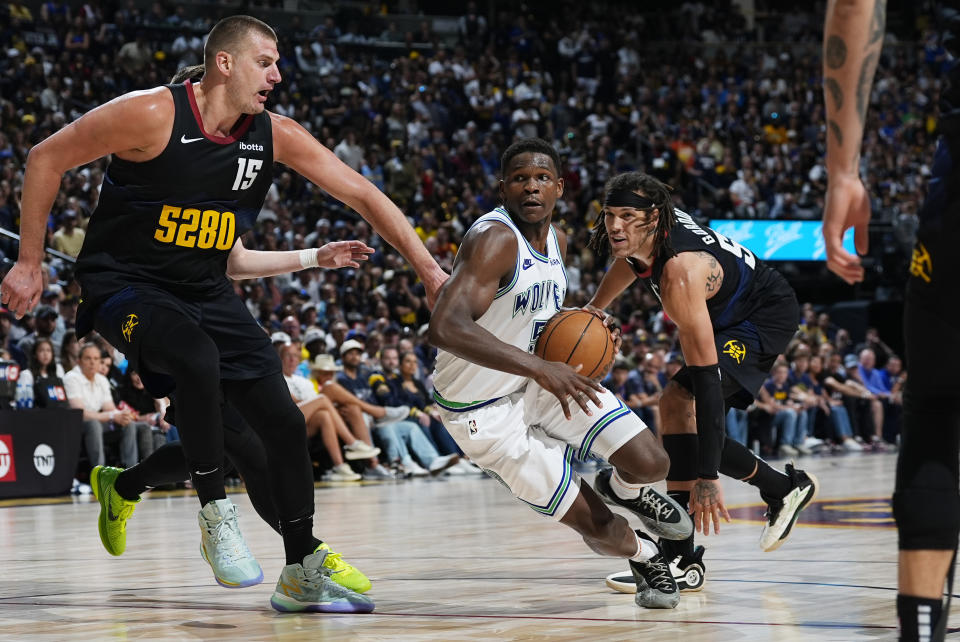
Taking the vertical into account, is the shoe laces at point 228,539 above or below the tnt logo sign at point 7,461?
above

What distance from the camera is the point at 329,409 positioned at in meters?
11.1

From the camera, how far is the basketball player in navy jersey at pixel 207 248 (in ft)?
13.4

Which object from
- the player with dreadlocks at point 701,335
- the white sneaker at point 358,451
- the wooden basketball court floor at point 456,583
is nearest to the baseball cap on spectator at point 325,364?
the white sneaker at point 358,451

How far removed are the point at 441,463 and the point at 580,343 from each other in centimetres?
811

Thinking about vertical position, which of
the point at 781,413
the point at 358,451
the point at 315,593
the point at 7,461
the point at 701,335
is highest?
the point at 701,335

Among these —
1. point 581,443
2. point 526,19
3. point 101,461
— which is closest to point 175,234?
point 581,443

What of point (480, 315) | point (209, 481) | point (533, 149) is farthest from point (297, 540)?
point (533, 149)

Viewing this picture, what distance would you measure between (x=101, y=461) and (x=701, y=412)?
6864mm

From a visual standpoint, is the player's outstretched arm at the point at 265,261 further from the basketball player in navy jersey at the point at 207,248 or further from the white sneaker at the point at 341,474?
the white sneaker at the point at 341,474

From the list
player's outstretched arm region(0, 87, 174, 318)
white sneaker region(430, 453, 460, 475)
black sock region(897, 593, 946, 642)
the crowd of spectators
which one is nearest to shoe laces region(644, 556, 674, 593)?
black sock region(897, 593, 946, 642)

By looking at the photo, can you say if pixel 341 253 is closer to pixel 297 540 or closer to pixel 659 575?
pixel 297 540

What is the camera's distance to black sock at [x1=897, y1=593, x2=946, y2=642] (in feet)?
8.03

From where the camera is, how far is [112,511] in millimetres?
4871

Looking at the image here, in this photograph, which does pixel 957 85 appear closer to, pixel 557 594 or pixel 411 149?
pixel 557 594
